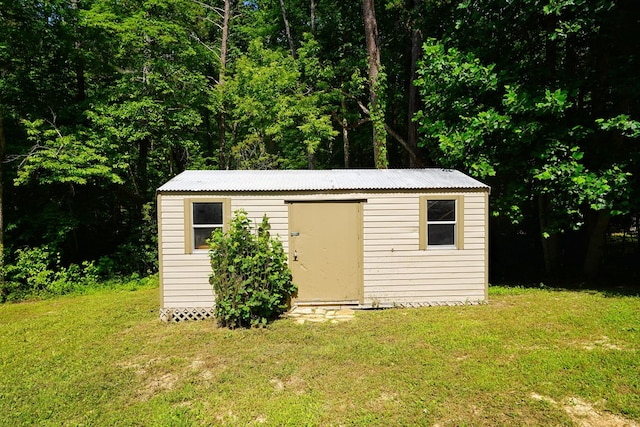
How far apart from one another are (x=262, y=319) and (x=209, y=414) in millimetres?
2452

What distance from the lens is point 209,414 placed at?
3482 mm

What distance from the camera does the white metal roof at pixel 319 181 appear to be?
21.6 ft

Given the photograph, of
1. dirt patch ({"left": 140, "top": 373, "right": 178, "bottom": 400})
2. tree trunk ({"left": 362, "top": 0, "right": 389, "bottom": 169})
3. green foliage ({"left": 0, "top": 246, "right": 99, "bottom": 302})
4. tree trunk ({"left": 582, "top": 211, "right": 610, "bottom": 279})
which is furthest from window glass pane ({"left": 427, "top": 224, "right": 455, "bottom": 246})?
green foliage ({"left": 0, "top": 246, "right": 99, "bottom": 302})

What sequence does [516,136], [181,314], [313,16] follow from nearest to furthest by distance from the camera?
[181,314]
[516,136]
[313,16]

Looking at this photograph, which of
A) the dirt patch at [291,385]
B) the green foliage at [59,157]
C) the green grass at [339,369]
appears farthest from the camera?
the green foliage at [59,157]

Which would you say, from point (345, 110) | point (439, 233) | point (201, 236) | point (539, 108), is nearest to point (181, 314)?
point (201, 236)

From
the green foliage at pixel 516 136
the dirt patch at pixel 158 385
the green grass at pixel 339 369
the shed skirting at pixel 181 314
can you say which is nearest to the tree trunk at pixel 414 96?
the green foliage at pixel 516 136

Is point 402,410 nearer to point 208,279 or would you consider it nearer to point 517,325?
point 517,325

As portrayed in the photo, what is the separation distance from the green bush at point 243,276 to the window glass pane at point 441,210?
10.0 ft

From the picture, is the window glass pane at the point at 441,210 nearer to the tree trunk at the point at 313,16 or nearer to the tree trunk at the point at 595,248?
the tree trunk at the point at 595,248

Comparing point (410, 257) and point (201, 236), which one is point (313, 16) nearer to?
point (201, 236)

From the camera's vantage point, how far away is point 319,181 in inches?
278

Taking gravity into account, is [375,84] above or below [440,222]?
above

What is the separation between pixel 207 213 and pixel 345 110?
9597mm
